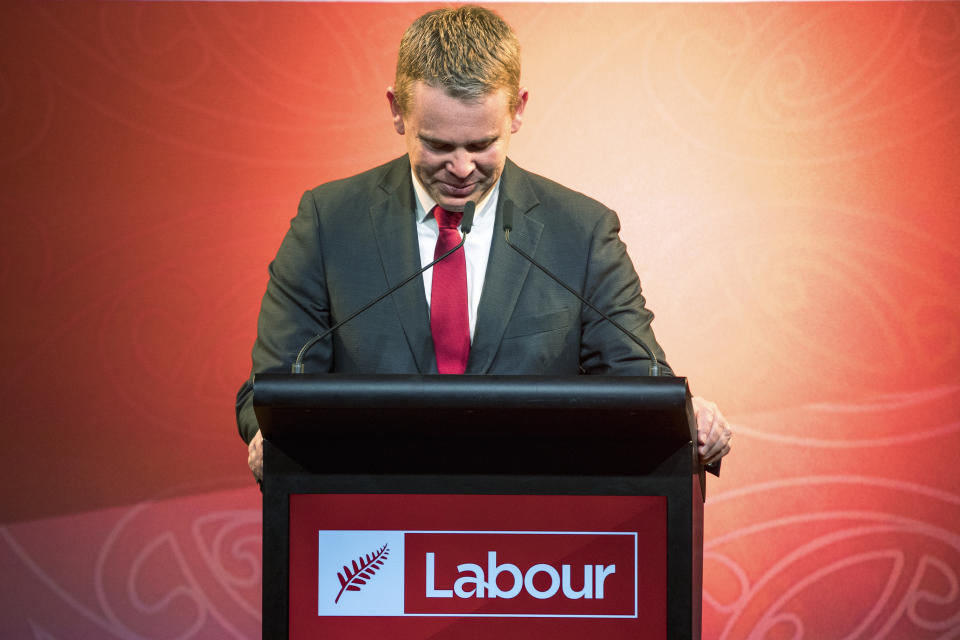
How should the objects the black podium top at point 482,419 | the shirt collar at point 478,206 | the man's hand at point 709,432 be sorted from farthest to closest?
1. the shirt collar at point 478,206
2. the man's hand at point 709,432
3. the black podium top at point 482,419

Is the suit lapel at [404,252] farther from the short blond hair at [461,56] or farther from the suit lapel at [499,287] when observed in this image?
the short blond hair at [461,56]

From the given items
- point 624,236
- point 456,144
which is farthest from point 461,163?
point 624,236

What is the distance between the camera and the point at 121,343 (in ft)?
8.99

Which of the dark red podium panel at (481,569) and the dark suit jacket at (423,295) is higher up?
the dark suit jacket at (423,295)

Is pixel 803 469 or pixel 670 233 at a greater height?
pixel 670 233

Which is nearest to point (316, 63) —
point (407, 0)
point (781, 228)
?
point (407, 0)

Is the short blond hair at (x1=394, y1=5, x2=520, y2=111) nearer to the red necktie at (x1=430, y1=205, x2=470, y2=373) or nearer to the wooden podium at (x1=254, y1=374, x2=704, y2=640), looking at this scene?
the red necktie at (x1=430, y1=205, x2=470, y2=373)

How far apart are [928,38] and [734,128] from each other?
22.0 inches

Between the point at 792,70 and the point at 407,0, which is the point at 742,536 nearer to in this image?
the point at 792,70

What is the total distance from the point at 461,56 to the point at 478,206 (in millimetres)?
292

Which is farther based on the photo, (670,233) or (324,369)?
(670,233)

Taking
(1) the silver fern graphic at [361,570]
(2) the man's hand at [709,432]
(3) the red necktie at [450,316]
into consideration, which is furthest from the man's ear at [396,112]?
(1) the silver fern graphic at [361,570]

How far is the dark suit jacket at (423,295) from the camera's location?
1.60 meters

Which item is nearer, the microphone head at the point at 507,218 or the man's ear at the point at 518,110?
the microphone head at the point at 507,218
